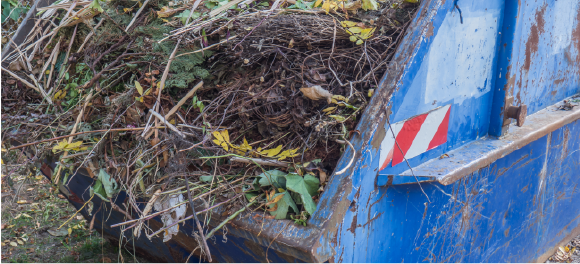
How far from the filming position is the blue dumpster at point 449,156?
1.42 metres

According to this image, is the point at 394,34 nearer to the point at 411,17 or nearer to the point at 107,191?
the point at 411,17

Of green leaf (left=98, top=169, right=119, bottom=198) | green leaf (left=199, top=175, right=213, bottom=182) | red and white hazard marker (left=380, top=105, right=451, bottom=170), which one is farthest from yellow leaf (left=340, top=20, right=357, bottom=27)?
green leaf (left=98, top=169, right=119, bottom=198)

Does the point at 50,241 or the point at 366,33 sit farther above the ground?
the point at 366,33

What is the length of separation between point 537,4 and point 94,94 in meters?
2.20

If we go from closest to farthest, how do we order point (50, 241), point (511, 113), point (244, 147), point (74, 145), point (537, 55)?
point (244, 147) < point (74, 145) < point (511, 113) < point (537, 55) < point (50, 241)

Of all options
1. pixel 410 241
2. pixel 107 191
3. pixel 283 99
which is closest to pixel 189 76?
pixel 283 99

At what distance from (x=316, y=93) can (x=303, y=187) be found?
334 millimetres

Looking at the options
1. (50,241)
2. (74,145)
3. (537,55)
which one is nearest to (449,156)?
(537,55)

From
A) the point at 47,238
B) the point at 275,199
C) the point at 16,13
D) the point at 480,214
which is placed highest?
the point at 16,13

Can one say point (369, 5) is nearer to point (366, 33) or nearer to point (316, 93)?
point (366, 33)

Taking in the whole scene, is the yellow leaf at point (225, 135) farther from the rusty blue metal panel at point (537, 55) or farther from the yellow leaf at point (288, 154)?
the rusty blue metal panel at point (537, 55)

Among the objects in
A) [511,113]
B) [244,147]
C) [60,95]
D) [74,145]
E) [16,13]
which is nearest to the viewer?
[244,147]

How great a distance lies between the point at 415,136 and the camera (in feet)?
5.31

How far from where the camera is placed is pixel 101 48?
220cm
